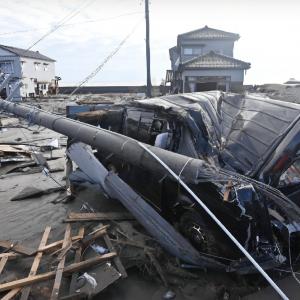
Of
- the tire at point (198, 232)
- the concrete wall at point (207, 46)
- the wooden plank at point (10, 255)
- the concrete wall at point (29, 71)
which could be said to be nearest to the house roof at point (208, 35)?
the concrete wall at point (207, 46)

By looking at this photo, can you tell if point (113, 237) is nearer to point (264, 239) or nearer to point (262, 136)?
point (264, 239)

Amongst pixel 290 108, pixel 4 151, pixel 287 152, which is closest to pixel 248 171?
pixel 287 152

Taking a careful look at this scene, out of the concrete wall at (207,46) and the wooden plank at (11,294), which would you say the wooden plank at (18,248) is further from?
the concrete wall at (207,46)

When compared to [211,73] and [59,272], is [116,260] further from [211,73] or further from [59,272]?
[211,73]

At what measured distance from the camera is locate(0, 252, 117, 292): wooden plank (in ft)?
12.8

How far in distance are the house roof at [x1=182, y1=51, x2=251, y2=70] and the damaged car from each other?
1645 centimetres

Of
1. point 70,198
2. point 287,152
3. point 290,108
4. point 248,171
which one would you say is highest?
point 290,108

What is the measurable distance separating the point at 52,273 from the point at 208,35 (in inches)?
1123

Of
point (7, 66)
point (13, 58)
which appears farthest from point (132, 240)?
point (7, 66)

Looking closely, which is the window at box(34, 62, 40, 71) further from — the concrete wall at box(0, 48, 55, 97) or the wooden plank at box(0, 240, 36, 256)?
the wooden plank at box(0, 240, 36, 256)

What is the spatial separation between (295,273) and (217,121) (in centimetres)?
312

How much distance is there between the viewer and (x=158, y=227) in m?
4.51

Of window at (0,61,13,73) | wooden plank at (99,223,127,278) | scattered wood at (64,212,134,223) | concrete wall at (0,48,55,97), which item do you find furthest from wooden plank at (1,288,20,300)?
window at (0,61,13,73)

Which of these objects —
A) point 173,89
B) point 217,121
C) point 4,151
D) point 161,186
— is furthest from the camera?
point 173,89
